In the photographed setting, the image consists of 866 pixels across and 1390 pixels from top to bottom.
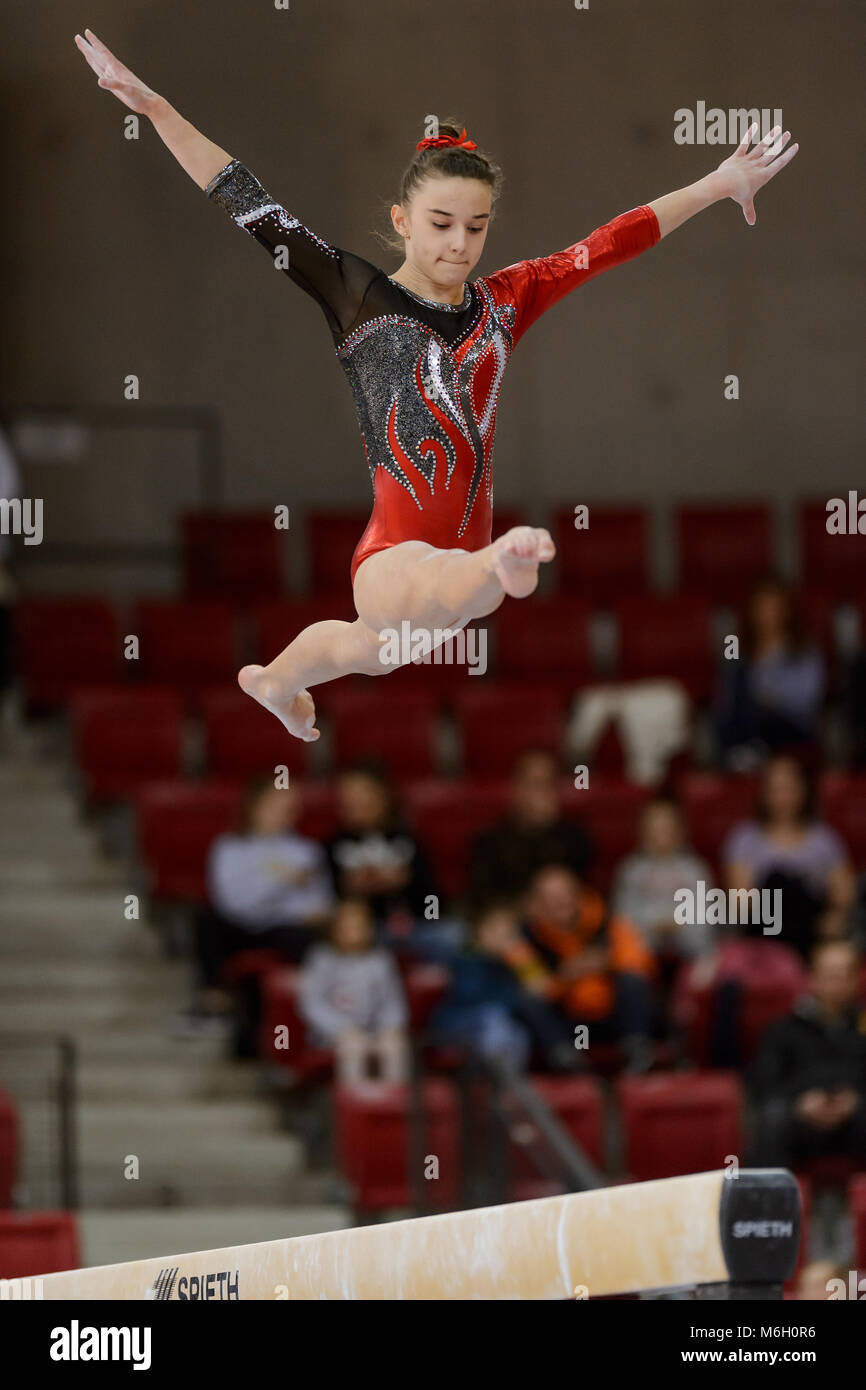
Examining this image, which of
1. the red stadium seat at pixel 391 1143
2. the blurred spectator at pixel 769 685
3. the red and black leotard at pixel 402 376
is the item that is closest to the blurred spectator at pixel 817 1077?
the red stadium seat at pixel 391 1143

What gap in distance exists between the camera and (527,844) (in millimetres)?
7898

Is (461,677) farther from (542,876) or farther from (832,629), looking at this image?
(542,876)

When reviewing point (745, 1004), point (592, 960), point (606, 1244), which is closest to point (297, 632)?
point (592, 960)

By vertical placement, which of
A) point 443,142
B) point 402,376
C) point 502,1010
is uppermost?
point 443,142

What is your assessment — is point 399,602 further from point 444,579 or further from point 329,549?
point 329,549

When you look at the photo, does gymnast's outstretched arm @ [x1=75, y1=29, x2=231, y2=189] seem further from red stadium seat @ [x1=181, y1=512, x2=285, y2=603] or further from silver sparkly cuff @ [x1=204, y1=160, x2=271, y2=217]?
red stadium seat @ [x1=181, y1=512, x2=285, y2=603]

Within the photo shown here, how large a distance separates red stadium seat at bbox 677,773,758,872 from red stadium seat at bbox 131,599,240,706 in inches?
87.4

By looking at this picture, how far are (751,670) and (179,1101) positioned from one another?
3046 millimetres

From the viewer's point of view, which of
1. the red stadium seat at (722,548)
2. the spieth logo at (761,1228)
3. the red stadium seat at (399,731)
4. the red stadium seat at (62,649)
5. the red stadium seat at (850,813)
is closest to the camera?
the spieth logo at (761,1228)

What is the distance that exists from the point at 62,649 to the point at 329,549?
4.75 ft

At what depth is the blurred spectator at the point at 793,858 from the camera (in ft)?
26.0

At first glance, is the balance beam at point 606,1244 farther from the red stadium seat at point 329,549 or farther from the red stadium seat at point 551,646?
the red stadium seat at point 329,549

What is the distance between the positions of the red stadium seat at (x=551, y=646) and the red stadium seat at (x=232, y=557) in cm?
123
